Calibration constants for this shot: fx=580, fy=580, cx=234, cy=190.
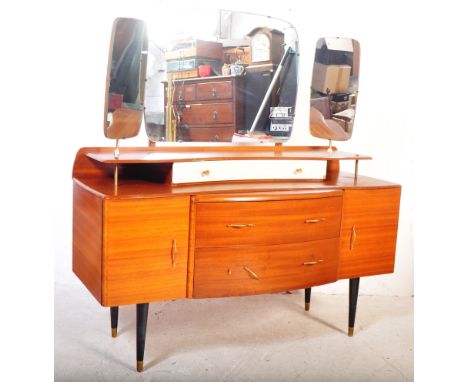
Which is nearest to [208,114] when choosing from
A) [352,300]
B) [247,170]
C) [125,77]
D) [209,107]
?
[209,107]

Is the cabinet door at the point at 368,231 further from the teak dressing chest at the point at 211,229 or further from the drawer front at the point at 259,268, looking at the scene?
the drawer front at the point at 259,268

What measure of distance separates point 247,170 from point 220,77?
419 millimetres

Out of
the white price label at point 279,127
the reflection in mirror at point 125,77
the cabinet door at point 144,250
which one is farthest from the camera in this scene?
the white price label at point 279,127

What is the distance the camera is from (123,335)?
2578 mm

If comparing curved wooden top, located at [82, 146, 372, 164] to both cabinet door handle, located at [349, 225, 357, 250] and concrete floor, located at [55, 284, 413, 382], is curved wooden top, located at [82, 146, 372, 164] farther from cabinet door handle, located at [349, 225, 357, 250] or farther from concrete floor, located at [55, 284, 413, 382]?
concrete floor, located at [55, 284, 413, 382]

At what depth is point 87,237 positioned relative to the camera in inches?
84.6

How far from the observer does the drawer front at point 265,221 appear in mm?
2109

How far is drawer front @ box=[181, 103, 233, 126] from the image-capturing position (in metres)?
2.44

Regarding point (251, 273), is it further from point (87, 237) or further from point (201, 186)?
point (87, 237)

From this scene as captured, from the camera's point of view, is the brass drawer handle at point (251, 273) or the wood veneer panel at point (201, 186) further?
the brass drawer handle at point (251, 273)

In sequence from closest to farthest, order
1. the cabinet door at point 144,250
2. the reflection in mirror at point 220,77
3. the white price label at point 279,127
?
the cabinet door at point 144,250 → the reflection in mirror at point 220,77 → the white price label at point 279,127

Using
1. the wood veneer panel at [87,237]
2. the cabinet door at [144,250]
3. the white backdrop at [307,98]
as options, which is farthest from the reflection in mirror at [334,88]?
the wood veneer panel at [87,237]
